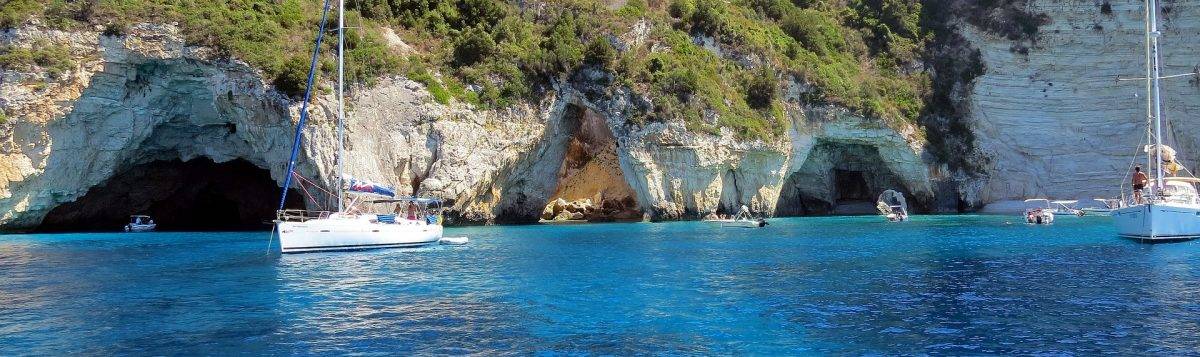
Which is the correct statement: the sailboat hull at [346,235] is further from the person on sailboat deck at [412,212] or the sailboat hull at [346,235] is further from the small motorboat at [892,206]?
the small motorboat at [892,206]

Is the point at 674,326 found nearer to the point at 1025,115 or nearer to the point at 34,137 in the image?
the point at 34,137

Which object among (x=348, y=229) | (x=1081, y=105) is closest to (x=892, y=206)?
(x=1081, y=105)

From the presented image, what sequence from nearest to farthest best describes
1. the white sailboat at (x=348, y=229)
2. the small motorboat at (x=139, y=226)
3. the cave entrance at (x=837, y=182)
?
the white sailboat at (x=348, y=229) → the small motorboat at (x=139, y=226) → the cave entrance at (x=837, y=182)

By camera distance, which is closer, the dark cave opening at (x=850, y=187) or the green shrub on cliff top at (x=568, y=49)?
the green shrub on cliff top at (x=568, y=49)

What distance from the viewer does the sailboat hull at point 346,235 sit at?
2917 cm

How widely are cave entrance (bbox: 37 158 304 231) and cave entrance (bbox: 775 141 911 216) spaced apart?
116 feet

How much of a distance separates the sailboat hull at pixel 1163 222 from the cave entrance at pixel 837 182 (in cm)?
2856

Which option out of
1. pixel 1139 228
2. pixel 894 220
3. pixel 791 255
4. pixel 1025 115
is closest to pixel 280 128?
pixel 791 255

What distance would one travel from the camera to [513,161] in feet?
164

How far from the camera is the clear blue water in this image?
13734 millimetres

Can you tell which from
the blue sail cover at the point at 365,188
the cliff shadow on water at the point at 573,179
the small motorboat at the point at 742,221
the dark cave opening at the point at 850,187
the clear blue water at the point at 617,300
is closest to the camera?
the clear blue water at the point at 617,300

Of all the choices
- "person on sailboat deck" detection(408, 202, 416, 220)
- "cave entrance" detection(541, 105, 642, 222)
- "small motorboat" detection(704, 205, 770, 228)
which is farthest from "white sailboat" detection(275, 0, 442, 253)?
"cave entrance" detection(541, 105, 642, 222)

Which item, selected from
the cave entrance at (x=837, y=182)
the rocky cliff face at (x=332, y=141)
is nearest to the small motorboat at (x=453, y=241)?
the rocky cliff face at (x=332, y=141)

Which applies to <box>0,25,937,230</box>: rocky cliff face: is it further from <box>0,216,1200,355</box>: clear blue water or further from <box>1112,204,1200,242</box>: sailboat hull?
<box>1112,204,1200,242</box>: sailboat hull
